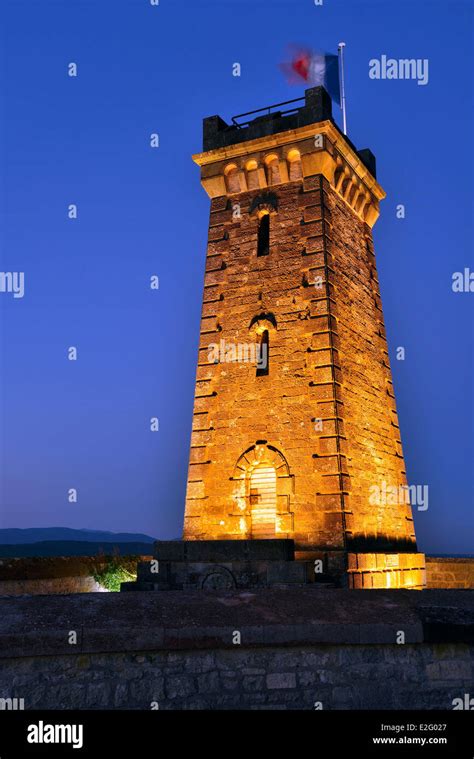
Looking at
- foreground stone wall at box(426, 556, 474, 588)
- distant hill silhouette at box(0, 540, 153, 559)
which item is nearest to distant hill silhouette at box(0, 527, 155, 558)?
distant hill silhouette at box(0, 540, 153, 559)

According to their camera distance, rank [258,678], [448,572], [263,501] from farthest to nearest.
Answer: [448,572]
[263,501]
[258,678]

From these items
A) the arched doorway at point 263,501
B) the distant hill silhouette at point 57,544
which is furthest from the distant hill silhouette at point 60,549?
the arched doorway at point 263,501

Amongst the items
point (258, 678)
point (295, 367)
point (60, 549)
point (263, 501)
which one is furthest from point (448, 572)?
point (60, 549)

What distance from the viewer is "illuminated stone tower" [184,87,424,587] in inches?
582

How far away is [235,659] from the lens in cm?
584

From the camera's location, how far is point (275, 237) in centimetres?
1709

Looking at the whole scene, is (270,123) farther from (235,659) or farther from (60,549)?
(60,549)

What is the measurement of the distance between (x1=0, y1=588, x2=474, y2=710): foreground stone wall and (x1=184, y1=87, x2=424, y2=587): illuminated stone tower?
7766 millimetres

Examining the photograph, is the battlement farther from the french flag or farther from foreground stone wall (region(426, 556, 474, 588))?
foreground stone wall (region(426, 556, 474, 588))

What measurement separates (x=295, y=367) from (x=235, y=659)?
1034 centimetres

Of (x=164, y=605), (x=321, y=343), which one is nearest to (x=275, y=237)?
(x=321, y=343)
